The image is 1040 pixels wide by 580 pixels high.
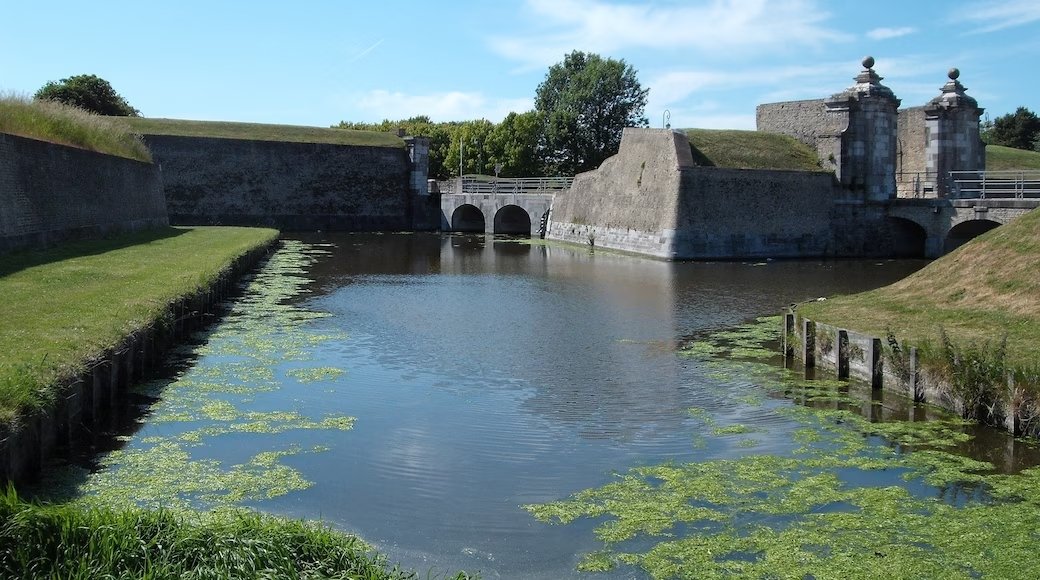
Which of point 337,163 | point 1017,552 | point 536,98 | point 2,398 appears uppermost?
point 536,98

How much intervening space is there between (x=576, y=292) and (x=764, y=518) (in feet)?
50.9

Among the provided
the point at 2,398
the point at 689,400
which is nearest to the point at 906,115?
the point at 689,400

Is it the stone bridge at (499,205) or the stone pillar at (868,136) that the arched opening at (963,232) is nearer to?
the stone pillar at (868,136)

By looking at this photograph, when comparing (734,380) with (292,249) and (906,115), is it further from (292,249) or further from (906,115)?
(906,115)

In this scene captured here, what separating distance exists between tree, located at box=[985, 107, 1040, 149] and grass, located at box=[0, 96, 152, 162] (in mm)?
51779

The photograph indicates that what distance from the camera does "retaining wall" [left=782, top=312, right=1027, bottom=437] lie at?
10391mm

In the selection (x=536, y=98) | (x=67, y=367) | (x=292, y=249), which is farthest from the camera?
(x=536, y=98)

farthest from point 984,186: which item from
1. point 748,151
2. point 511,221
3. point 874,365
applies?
point 511,221

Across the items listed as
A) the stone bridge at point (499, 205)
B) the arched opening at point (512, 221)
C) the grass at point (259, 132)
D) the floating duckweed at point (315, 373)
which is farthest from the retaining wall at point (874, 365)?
the grass at point (259, 132)

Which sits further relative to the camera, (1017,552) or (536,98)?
(536,98)

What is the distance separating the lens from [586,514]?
305 inches

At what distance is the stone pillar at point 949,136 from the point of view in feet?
117

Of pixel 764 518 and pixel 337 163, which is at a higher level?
pixel 337 163

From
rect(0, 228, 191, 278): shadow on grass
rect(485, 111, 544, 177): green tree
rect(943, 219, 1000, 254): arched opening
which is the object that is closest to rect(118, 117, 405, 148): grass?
rect(485, 111, 544, 177): green tree
